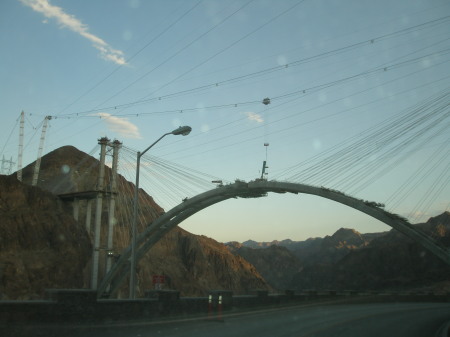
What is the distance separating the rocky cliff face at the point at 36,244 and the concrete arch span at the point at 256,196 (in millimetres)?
12625

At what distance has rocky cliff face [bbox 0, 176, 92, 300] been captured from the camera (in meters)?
63.7

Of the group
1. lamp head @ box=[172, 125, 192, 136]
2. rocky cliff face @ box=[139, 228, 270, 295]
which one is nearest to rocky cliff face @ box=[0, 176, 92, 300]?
rocky cliff face @ box=[139, 228, 270, 295]

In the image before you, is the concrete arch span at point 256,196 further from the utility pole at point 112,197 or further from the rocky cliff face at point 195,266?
the rocky cliff face at point 195,266

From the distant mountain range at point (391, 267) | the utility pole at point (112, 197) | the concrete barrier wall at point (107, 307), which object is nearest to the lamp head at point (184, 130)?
the concrete barrier wall at point (107, 307)

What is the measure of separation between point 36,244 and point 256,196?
4046 cm

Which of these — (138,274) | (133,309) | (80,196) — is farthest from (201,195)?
(138,274)

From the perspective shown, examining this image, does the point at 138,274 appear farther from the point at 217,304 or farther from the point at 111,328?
the point at 111,328

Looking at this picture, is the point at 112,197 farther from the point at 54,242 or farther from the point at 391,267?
the point at 391,267

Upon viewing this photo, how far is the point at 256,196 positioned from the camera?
50.8 m

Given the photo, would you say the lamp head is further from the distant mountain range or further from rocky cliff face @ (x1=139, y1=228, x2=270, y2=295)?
the distant mountain range

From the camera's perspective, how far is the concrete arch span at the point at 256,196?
37.8 m

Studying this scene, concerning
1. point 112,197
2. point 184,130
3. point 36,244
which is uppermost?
point 112,197

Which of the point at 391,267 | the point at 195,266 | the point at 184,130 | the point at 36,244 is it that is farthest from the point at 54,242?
the point at 391,267

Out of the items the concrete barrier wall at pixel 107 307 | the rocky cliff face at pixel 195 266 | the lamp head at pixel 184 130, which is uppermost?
the rocky cliff face at pixel 195 266
